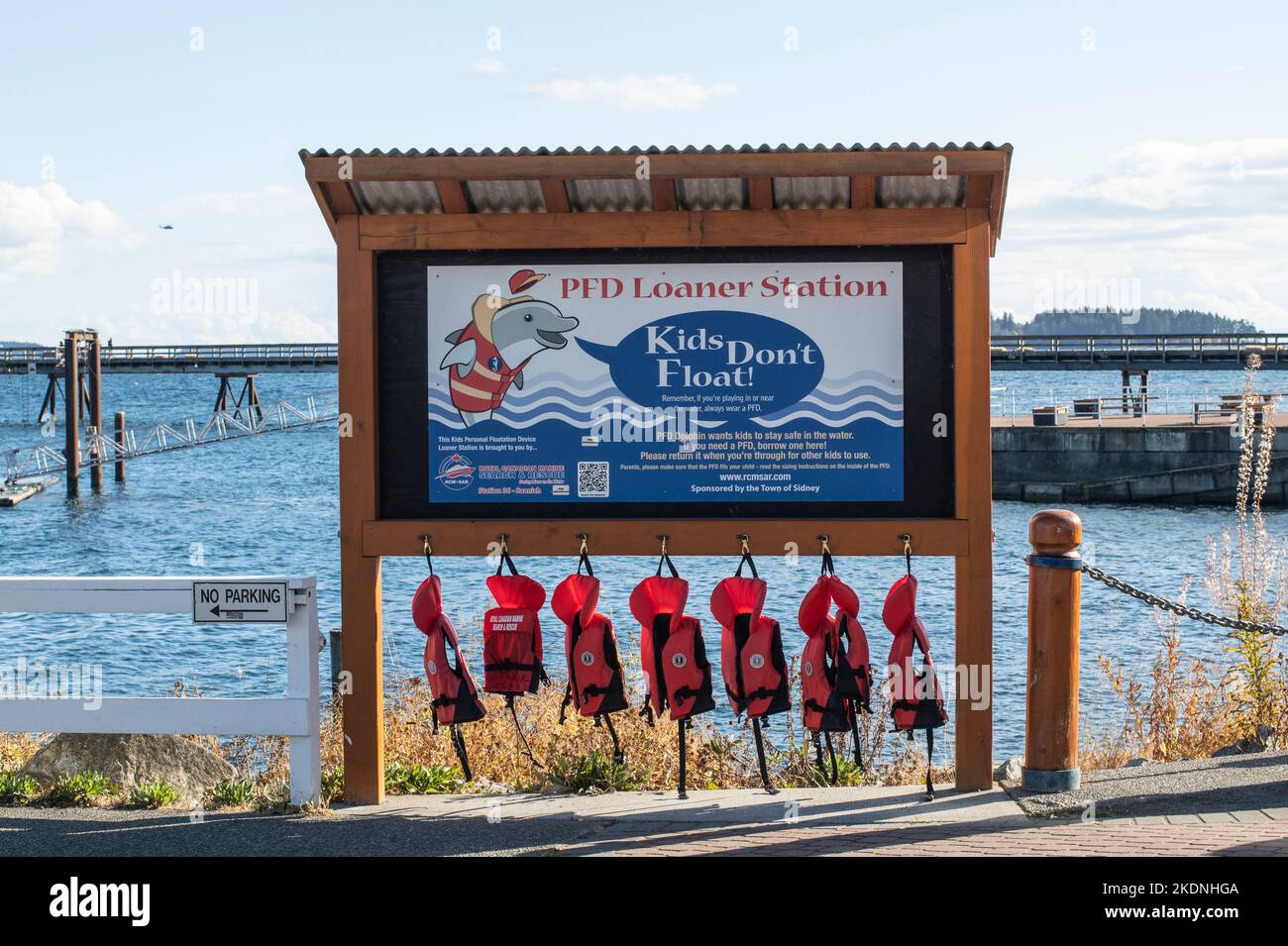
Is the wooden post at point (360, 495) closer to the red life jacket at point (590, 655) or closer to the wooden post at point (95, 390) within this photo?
the red life jacket at point (590, 655)

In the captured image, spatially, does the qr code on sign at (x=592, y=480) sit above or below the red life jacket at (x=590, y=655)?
above

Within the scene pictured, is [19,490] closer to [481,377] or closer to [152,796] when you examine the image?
[152,796]

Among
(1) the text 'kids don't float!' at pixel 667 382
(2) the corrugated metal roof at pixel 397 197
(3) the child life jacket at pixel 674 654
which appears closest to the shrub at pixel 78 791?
(1) the text 'kids don't float!' at pixel 667 382

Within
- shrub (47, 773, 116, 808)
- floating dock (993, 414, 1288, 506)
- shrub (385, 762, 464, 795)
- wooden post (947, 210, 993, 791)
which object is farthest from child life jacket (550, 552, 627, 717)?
floating dock (993, 414, 1288, 506)

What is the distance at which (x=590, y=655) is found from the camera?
22.4 ft

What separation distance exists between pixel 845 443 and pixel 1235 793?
8.23 ft

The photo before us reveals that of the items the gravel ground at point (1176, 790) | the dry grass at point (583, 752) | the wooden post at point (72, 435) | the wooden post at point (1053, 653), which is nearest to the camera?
the gravel ground at point (1176, 790)

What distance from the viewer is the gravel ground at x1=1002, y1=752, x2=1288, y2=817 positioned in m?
6.44

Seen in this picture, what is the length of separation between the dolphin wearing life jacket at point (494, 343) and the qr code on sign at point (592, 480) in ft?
1.76

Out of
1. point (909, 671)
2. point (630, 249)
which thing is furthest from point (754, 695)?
point (630, 249)

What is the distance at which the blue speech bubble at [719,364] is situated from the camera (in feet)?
23.1

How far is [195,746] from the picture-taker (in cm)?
841

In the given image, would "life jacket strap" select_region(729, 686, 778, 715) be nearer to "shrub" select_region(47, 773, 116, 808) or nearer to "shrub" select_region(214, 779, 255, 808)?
"shrub" select_region(214, 779, 255, 808)
